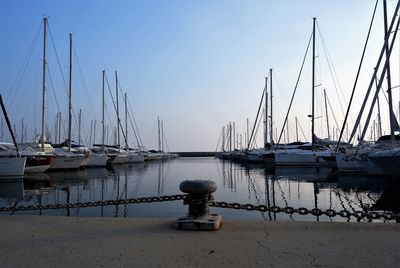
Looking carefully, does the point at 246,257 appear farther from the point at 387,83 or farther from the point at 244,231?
the point at 387,83

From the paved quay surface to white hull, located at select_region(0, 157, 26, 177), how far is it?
2224cm

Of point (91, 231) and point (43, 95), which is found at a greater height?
point (43, 95)

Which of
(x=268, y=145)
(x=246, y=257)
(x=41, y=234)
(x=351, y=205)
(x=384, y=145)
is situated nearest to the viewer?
(x=246, y=257)

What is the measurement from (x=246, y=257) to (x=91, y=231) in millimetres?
2654

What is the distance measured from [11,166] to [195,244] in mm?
25218

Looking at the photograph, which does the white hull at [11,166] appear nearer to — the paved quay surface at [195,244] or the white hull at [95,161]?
the white hull at [95,161]

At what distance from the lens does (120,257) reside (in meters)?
4.54

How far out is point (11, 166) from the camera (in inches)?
1039

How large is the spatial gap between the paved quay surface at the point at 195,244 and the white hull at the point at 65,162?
106 feet

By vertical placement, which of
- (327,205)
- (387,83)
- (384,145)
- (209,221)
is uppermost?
(387,83)

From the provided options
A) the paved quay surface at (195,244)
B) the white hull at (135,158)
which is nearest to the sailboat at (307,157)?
the white hull at (135,158)

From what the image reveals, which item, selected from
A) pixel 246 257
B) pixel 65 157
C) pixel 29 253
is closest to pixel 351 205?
pixel 246 257

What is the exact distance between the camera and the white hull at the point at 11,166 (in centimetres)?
2617

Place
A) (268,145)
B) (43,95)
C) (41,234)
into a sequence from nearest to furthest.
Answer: (41,234) → (43,95) → (268,145)
